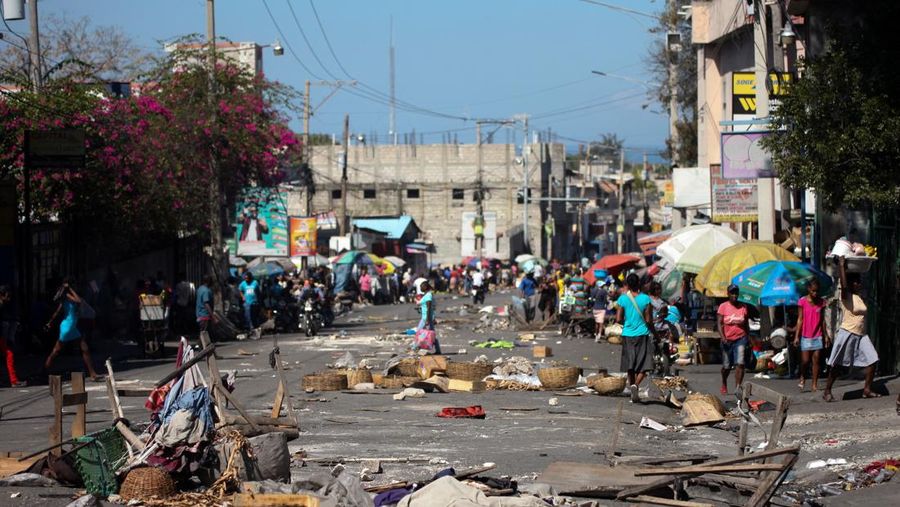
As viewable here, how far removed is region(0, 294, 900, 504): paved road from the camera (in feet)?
40.9

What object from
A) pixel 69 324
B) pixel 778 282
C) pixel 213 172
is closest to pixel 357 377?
pixel 69 324

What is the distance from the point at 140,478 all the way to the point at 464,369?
1005 centimetres

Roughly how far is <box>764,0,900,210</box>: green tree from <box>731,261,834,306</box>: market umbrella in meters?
2.24

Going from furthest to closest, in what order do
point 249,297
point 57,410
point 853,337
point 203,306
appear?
point 249,297
point 203,306
point 853,337
point 57,410

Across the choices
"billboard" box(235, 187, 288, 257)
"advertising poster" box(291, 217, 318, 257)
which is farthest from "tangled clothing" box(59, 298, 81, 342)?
"advertising poster" box(291, 217, 318, 257)

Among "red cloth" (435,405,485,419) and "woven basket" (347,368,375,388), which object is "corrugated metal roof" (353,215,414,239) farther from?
"red cloth" (435,405,485,419)

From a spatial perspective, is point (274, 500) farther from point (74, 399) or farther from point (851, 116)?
point (851, 116)

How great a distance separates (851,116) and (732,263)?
6148 mm

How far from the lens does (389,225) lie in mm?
82938

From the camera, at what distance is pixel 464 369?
1931 centimetres

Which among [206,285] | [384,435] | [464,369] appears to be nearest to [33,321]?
[206,285]

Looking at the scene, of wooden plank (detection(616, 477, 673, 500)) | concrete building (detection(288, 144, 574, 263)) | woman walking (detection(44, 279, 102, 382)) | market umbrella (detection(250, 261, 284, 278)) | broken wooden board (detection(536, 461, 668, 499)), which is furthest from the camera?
concrete building (detection(288, 144, 574, 263))

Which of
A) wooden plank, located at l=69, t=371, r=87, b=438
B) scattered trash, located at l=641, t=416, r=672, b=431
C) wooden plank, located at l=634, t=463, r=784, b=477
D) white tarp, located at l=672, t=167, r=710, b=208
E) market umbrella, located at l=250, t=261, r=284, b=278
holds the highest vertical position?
white tarp, located at l=672, t=167, r=710, b=208

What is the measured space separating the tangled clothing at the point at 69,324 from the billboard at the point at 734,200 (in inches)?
675
